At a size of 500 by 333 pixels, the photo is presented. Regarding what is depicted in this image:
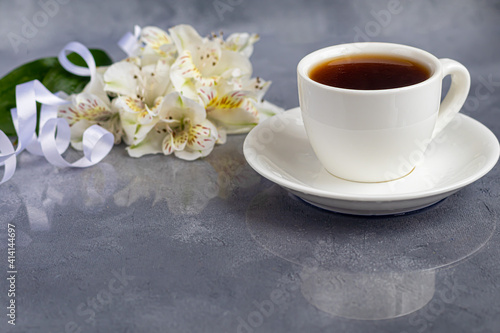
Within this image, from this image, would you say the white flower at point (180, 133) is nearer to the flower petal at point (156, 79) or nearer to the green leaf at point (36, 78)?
the flower petal at point (156, 79)

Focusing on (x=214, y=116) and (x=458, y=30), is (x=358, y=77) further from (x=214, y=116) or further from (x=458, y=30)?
(x=458, y=30)

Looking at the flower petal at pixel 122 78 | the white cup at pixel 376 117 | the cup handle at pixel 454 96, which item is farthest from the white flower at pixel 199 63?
the cup handle at pixel 454 96

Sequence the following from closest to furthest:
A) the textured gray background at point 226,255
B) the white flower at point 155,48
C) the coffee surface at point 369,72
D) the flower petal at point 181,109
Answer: the textured gray background at point 226,255
the coffee surface at point 369,72
the flower petal at point 181,109
the white flower at point 155,48

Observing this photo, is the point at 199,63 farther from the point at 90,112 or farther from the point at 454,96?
the point at 454,96

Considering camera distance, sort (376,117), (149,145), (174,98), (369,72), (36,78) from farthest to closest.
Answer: (36,78) → (149,145) → (174,98) → (369,72) → (376,117)

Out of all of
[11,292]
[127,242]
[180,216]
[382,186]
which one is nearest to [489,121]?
[382,186]

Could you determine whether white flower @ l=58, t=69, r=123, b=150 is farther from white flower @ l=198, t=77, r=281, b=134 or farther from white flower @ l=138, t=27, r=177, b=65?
white flower @ l=198, t=77, r=281, b=134

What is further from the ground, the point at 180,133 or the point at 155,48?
the point at 155,48

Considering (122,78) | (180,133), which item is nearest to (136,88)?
(122,78)
